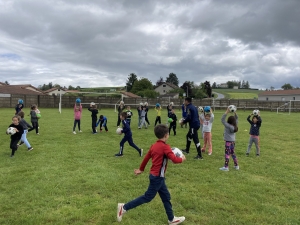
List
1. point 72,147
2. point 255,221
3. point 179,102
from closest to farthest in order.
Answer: point 255,221
point 72,147
point 179,102

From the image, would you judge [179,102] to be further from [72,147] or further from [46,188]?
[46,188]

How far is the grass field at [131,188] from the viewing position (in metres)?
4.52

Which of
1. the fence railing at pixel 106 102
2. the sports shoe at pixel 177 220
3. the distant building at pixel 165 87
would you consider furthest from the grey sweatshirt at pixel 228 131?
the distant building at pixel 165 87

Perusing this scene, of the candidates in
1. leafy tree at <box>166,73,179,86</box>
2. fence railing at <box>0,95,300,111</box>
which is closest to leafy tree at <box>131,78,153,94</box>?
fence railing at <box>0,95,300,111</box>

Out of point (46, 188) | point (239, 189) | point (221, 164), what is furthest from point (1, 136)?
point (239, 189)

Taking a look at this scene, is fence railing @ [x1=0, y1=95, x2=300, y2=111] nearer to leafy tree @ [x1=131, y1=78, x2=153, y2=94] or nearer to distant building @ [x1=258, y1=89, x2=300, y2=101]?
distant building @ [x1=258, y1=89, x2=300, y2=101]

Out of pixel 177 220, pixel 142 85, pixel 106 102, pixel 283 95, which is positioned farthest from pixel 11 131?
pixel 142 85

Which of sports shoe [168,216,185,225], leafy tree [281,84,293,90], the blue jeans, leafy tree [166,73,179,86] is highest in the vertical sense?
leafy tree [166,73,179,86]

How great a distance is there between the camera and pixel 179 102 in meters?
43.2

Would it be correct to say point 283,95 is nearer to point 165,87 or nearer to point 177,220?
point 165,87

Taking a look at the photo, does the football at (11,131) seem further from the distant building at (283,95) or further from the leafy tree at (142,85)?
the leafy tree at (142,85)

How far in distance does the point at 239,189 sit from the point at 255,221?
4.77ft

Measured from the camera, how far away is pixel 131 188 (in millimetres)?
5812

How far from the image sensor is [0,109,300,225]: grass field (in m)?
4.52
